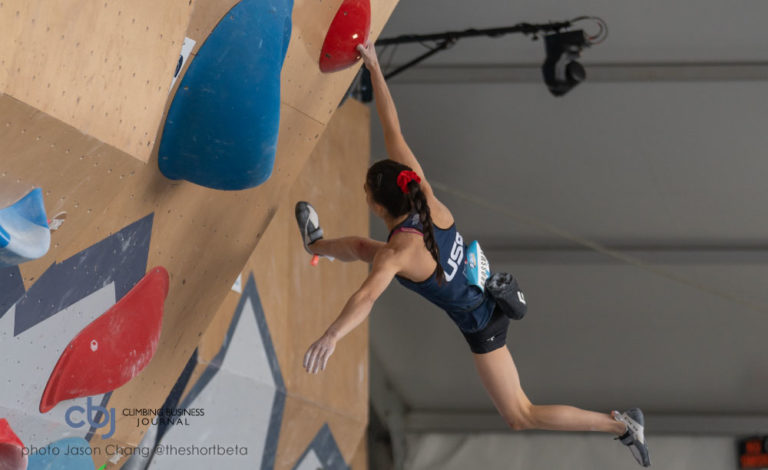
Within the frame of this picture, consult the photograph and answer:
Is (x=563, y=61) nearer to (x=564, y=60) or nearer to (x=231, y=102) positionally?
(x=564, y=60)

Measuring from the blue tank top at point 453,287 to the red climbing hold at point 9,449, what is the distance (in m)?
1.40

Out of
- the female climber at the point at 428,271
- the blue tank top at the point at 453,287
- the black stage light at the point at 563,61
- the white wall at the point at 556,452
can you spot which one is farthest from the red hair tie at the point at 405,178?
the white wall at the point at 556,452

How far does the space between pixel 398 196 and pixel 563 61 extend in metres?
2.91

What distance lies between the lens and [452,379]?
29.8 feet

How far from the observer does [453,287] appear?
3.55 metres

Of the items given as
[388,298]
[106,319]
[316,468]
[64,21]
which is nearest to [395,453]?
[388,298]

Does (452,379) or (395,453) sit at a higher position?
(452,379)

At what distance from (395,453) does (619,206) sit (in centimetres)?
346

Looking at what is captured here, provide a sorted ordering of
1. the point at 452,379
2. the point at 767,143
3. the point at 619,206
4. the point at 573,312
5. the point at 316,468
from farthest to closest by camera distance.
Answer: the point at 452,379
the point at 573,312
the point at 619,206
the point at 767,143
the point at 316,468

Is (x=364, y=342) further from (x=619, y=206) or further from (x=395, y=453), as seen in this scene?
(x=395, y=453)

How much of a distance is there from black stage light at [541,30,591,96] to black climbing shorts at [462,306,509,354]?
2.55 meters

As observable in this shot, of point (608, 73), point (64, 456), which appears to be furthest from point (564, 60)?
point (64, 456)

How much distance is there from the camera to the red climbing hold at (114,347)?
2.89 m

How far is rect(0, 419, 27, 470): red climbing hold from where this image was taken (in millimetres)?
2717
